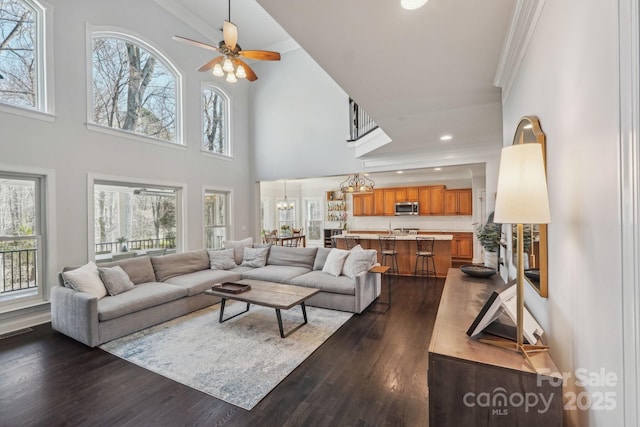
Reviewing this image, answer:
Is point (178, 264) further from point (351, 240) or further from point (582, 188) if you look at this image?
point (582, 188)

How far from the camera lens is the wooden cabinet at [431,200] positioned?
28.1 ft

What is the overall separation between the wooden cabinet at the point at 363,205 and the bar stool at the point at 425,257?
3285 millimetres

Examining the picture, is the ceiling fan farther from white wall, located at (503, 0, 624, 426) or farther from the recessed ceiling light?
white wall, located at (503, 0, 624, 426)

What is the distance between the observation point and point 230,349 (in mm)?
3027

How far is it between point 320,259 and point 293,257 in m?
0.57

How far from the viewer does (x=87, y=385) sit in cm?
244

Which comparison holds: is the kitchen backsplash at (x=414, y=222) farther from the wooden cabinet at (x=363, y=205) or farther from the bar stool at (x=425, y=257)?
the bar stool at (x=425, y=257)

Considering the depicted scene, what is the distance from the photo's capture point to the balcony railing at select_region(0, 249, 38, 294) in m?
3.72

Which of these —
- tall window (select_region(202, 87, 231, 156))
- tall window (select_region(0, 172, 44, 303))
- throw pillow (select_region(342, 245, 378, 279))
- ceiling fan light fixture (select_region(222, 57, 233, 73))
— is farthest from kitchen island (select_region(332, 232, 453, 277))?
tall window (select_region(0, 172, 44, 303))

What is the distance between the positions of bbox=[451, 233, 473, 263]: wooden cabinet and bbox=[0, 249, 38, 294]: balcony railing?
29.2 ft

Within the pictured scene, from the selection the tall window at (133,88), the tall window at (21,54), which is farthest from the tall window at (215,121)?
the tall window at (21,54)

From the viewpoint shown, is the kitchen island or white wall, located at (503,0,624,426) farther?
the kitchen island

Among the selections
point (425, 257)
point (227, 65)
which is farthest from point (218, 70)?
point (425, 257)

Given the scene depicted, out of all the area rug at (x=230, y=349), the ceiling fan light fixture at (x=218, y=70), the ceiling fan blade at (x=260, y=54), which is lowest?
the area rug at (x=230, y=349)
